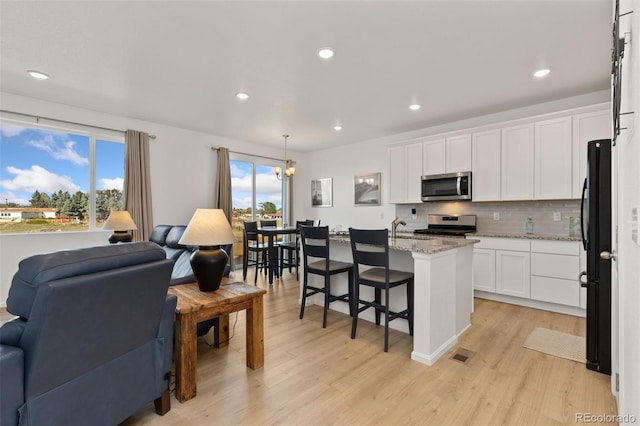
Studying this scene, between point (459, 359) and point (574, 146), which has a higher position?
point (574, 146)

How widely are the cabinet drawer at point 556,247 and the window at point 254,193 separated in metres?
4.85

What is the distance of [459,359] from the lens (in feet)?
8.02

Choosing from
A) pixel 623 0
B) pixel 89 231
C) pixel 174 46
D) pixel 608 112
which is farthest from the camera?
pixel 89 231

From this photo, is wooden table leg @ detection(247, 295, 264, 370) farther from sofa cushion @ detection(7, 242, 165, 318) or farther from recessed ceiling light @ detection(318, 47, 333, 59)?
recessed ceiling light @ detection(318, 47, 333, 59)

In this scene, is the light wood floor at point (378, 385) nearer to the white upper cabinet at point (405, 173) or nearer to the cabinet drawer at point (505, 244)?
the cabinet drawer at point (505, 244)

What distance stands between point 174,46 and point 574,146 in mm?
4461

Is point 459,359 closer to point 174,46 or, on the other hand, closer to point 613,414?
point 613,414

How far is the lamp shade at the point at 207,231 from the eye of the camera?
2.21 meters

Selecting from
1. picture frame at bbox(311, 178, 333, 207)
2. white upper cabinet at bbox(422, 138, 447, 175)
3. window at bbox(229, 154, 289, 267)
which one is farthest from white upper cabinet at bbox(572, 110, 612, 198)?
window at bbox(229, 154, 289, 267)

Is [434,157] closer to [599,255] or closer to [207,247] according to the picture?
[599,255]

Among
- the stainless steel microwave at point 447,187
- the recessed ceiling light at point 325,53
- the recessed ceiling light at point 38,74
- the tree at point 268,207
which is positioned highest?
the recessed ceiling light at point 38,74

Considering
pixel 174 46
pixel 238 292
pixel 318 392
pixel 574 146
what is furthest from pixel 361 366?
pixel 574 146

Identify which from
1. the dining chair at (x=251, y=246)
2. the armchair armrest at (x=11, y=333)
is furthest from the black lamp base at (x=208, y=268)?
the dining chair at (x=251, y=246)

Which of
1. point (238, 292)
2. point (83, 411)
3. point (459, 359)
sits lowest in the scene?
point (459, 359)
